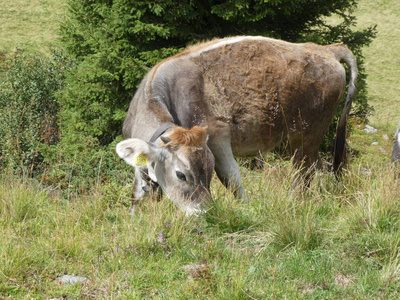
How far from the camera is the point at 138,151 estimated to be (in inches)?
206

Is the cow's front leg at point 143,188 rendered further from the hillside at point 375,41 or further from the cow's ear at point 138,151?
the hillside at point 375,41

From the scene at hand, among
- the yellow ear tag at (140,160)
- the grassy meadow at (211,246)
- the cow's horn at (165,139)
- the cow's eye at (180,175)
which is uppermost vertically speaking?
the cow's horn at (165,139)

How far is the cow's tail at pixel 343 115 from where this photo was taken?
23.2 ft

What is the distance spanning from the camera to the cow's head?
5.21m

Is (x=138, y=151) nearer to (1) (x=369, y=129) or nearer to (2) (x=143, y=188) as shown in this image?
(2) (x=143, y=188)

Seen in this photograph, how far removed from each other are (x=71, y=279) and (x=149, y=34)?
6891 mm

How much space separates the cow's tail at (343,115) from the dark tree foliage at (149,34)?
6.78ft

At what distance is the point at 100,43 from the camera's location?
10.4 metres

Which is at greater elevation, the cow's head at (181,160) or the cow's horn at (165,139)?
the cow's horn at (165,139)

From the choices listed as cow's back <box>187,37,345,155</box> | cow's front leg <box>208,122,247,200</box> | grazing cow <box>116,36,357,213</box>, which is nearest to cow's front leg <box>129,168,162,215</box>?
grazing cow <box>116,36,357,213</box>

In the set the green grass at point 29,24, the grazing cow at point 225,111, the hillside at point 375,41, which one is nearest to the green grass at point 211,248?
the grazing cow at point 225,111

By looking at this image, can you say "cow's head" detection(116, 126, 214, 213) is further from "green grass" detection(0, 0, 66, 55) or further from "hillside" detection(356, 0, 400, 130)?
"green grass" detection(0, 0, 66, 55)

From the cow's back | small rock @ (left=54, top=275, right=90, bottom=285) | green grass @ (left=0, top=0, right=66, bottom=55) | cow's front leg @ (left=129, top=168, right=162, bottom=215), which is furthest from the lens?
green grass @ (left=0, top=0, right=66, bottom=55)

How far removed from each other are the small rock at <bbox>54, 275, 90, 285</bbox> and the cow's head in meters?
1.45
